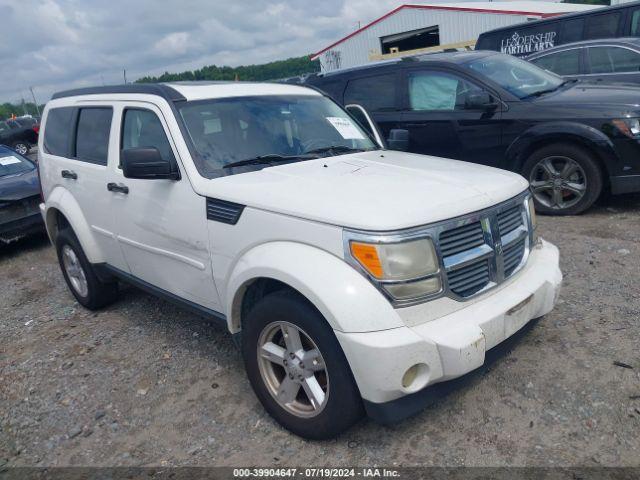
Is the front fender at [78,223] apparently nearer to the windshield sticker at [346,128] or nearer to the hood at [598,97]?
the windshield sticker at [346,128]

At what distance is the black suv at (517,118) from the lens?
5.30 metres

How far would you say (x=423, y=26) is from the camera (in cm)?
2889

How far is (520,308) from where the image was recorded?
103 inches

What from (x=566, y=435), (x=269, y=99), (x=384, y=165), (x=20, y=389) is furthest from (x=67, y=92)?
(x=566, y=435)

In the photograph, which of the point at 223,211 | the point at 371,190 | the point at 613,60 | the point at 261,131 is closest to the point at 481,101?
the point at 261,131

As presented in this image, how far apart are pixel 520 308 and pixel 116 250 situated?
9.46 ft

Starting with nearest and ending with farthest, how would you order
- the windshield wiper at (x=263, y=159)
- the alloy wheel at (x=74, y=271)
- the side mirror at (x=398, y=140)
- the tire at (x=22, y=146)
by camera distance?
the windshield wiper at (x=263, y=159) → the side mirror at (x=398, y=140) → the alloy wheel at (x=74, y=271) → the tire at (x=22, y=146)

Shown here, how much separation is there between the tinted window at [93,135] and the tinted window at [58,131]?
0.74ft

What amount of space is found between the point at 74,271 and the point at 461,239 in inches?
145

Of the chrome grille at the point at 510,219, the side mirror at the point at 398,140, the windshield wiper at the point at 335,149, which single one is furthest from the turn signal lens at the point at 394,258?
the side mirror at the point at 398,140

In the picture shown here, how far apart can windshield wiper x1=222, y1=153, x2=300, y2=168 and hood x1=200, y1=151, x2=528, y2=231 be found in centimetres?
10

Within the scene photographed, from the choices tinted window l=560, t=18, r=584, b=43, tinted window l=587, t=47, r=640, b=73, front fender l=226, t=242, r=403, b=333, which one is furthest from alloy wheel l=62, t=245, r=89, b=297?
tinted window l=560, t=18, r=584, b=43

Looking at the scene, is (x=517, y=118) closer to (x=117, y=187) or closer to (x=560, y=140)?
(x=560, y=140)

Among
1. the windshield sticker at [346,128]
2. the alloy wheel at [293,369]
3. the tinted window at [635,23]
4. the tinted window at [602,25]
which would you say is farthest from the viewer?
the tinted window at [602,25]
